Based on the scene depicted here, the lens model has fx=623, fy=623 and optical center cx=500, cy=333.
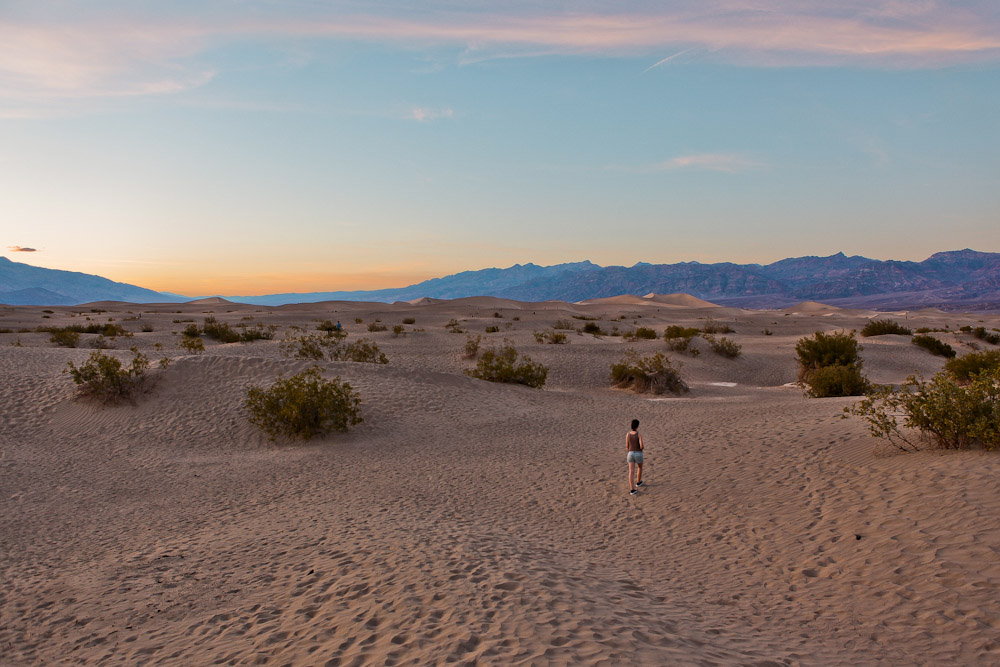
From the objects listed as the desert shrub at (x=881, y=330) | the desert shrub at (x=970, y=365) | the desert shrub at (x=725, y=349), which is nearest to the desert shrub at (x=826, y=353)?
the desert shrub at (x=725, y=349)

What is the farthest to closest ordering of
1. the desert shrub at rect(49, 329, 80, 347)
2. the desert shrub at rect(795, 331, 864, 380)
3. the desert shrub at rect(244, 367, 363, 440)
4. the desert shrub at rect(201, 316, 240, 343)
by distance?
the desert shrub at rect(201, 316, 240, 343)
the desert shrub at rect(49, 329, 80, 347)
the desert shrub at rect(795, 331, 864, 380)
the desert shrub at rect(244, 367, 363, 440)

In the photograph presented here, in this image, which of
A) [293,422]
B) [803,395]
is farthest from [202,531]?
[803,395]

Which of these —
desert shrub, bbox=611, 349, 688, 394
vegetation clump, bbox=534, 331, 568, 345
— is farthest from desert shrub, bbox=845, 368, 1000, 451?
vegetation clump, bbox=534, 331, 568, 345

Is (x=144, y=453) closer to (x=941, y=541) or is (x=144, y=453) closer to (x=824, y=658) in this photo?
(x=824, y=658)

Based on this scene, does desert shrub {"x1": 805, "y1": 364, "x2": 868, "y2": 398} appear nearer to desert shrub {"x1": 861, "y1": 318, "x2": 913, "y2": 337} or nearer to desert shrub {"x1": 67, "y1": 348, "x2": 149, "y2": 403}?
desert shrub {"x1": 67, "y1": 348, "x2": 149, "y2": 403}

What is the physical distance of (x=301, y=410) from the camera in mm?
13117

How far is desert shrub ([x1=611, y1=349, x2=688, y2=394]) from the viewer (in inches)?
812

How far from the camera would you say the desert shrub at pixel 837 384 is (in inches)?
695

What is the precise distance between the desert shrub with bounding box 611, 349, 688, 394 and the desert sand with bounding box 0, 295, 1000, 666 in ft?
18.7

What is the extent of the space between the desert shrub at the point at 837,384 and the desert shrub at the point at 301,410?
12.9 m

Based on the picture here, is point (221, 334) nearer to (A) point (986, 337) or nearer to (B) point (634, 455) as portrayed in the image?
(B) point (634, 455)

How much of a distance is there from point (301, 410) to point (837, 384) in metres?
14.5

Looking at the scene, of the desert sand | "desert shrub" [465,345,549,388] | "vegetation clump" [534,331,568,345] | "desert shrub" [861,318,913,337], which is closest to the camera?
the desert sand

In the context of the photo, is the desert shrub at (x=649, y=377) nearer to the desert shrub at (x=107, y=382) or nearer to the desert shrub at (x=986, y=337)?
the desert shrub at (x=107, y=382)
